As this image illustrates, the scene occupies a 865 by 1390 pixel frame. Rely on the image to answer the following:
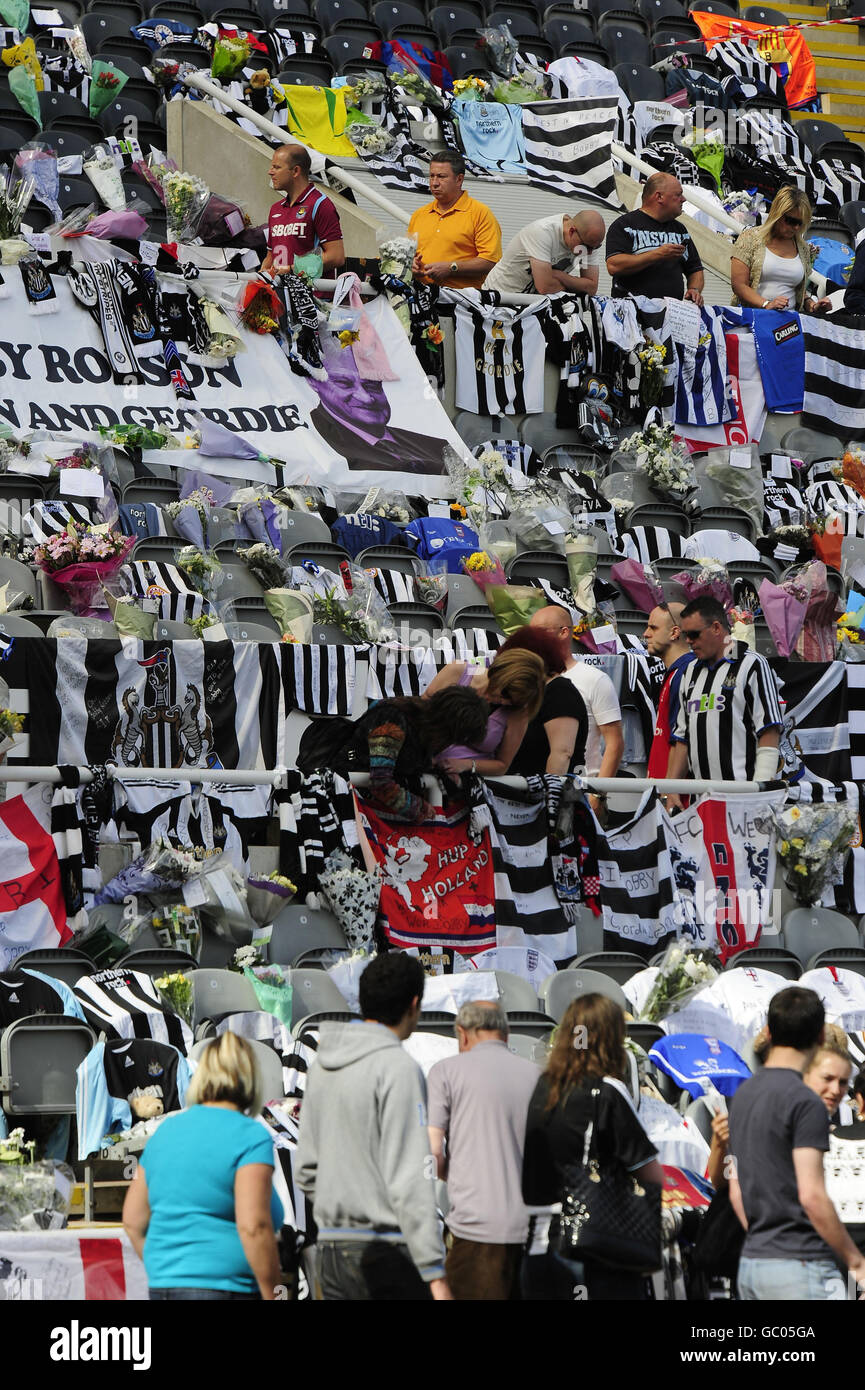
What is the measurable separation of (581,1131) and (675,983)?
335cm

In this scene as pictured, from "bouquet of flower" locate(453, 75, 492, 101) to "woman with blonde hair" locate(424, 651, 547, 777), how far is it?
904cm

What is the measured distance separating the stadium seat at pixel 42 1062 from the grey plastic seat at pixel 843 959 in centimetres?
315

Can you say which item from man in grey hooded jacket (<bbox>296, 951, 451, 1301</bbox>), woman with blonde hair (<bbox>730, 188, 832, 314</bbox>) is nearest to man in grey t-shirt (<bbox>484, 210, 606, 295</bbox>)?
woman with blonde hair (<bbox>730, 188, 832, 314</bbox>)

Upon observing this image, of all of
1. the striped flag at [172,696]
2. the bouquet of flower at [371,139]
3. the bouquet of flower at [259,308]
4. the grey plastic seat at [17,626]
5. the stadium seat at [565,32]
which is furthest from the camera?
the stadium seat at [565,32]

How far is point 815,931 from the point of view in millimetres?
9633

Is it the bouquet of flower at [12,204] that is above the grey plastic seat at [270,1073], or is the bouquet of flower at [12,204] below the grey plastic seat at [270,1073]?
above

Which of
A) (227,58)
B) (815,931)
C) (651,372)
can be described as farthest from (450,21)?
(815,931)

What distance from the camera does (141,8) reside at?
17.3 metres

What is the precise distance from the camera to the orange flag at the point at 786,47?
2002cm

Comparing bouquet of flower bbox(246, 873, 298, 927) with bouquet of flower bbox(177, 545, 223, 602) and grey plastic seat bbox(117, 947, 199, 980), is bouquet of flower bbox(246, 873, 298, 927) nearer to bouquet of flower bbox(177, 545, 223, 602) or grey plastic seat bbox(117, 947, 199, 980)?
grey plastic seat bbox(117, 947, 199, 980)

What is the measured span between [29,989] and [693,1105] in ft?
8.29

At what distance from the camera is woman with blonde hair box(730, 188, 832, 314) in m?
14.1

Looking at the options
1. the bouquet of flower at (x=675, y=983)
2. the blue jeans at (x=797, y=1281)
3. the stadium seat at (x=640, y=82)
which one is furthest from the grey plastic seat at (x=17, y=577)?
the stadium seat at (x=640, y=82)

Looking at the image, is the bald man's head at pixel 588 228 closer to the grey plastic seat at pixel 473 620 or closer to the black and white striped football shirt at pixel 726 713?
the grey plastic seat at pixel 473 620
